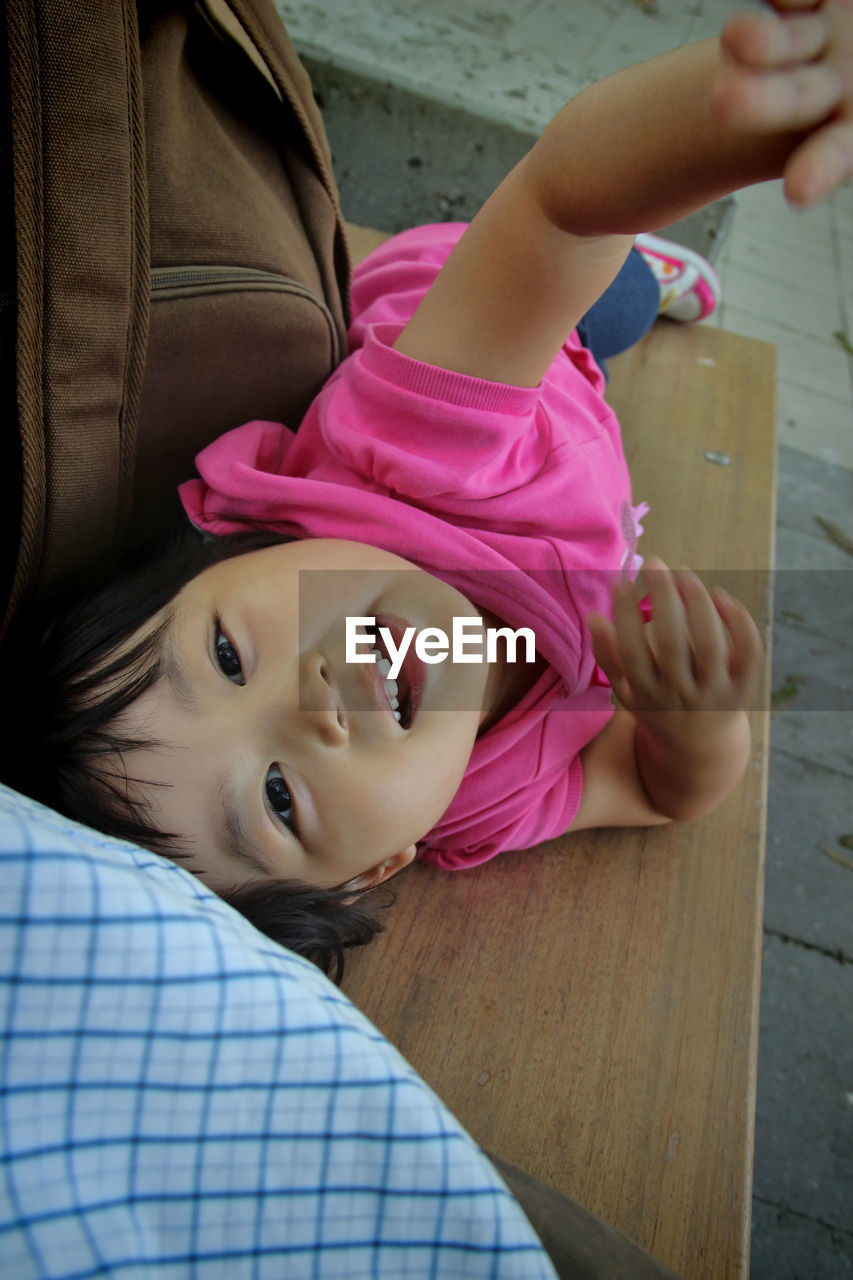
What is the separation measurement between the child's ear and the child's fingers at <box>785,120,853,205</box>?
58cm

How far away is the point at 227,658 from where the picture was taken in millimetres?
694

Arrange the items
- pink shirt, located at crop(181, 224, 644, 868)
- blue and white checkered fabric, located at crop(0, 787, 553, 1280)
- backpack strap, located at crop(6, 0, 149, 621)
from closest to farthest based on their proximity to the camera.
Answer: blue and white checkered fabric, located at crop(0, 787, 553, 1280), backpack strap, located at crop(6, 0, 149, 621), pink shirt, located at crop(181, 224, 644, 868)

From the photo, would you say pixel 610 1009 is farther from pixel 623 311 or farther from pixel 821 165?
pixel 623 311

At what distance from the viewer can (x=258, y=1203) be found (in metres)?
0.37

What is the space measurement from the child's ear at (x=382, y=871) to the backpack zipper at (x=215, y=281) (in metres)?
0.51

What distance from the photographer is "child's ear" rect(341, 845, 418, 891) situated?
764 mm

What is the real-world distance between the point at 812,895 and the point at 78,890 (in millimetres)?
1208

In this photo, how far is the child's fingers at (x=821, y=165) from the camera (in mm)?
375

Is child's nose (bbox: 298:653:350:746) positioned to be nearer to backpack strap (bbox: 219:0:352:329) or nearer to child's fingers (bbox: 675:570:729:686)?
child's fingers (bbox: 675:570:729:686)

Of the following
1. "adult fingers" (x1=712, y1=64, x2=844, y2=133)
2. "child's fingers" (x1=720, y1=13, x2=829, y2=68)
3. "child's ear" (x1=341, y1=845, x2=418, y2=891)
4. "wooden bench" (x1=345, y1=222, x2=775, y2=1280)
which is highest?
"child's fingers" (x1=720, y1=13, x2=829, y2=68)

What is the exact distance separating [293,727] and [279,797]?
0.07m

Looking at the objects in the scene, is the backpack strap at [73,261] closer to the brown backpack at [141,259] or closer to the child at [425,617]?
the brown backpack at [141,259]

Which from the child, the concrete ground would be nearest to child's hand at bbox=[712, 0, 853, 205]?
the child

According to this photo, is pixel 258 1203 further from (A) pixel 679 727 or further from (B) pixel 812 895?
(B) pixel 812 895
